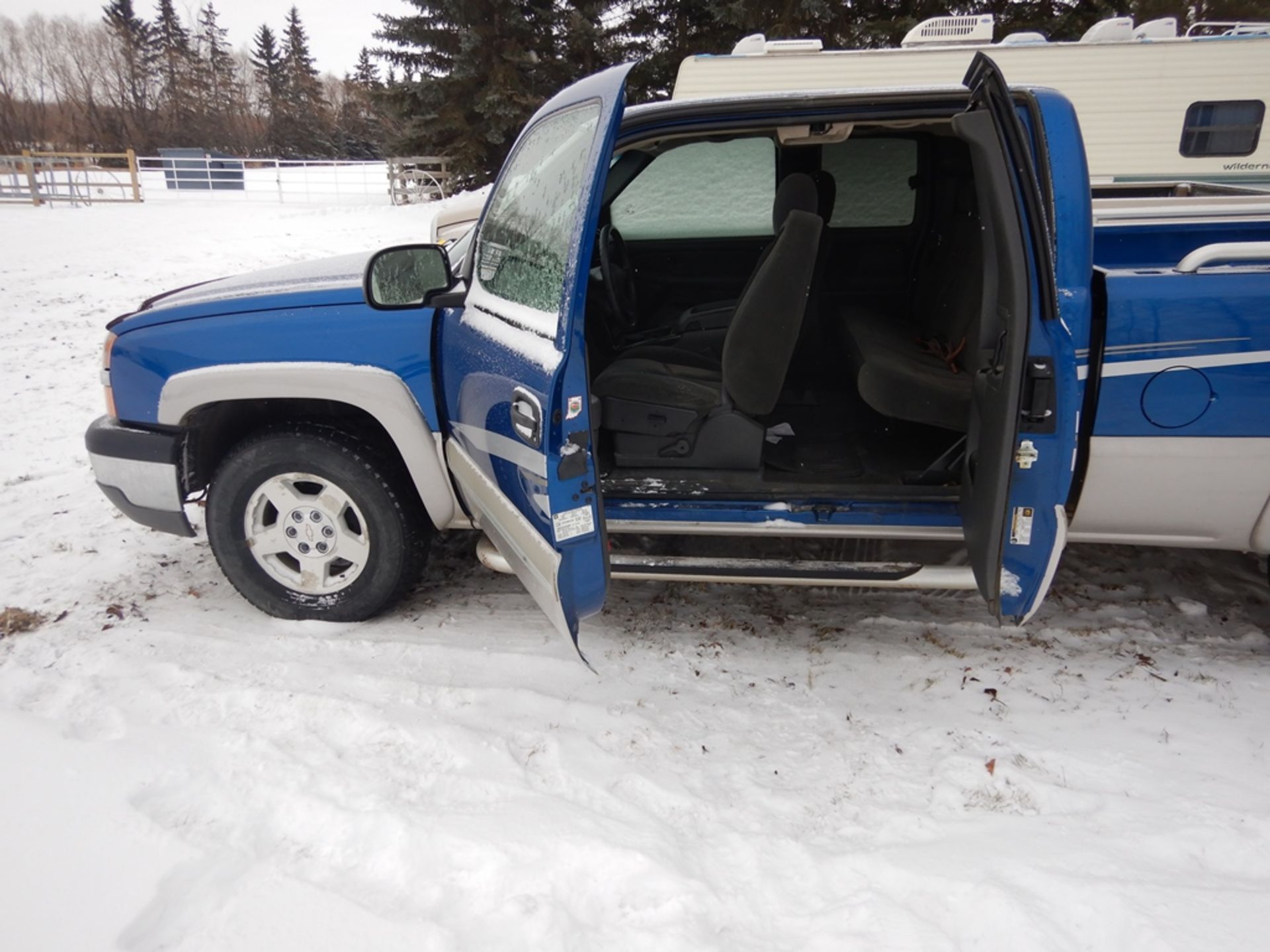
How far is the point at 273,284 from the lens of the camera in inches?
123

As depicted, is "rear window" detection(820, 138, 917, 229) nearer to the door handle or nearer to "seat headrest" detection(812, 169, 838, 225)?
"seat headrest" detection(812, 169, 838, 225)

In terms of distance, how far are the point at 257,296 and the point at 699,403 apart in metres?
1.69

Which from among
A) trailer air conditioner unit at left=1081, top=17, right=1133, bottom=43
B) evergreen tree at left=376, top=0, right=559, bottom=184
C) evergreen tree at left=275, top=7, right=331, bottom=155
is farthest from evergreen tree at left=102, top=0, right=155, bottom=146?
trailer air conditioner unit at left=1081, top=17, right=1133, bottom=43

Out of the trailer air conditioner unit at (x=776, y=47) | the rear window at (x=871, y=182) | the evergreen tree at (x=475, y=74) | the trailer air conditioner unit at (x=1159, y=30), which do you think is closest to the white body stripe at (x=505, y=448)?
the rear window at (x=871, y=182)

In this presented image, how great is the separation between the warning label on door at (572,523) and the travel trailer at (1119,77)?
5.77 meters

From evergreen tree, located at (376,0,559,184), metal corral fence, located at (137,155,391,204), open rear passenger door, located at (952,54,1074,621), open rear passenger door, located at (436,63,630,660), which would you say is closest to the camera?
open rear passenger door, located at (436,63,630,660)

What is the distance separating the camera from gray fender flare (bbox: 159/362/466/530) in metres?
2.85

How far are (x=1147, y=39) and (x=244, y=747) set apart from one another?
864 centimetres

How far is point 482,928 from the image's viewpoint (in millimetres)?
1845

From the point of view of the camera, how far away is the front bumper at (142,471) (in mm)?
3047

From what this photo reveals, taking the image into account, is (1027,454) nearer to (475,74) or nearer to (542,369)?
(542,369)

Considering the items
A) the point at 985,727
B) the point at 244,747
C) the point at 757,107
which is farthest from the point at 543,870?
the point at 757,107

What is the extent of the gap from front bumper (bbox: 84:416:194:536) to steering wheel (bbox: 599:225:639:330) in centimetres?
207

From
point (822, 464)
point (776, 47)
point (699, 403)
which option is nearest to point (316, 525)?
point (699, 403)
